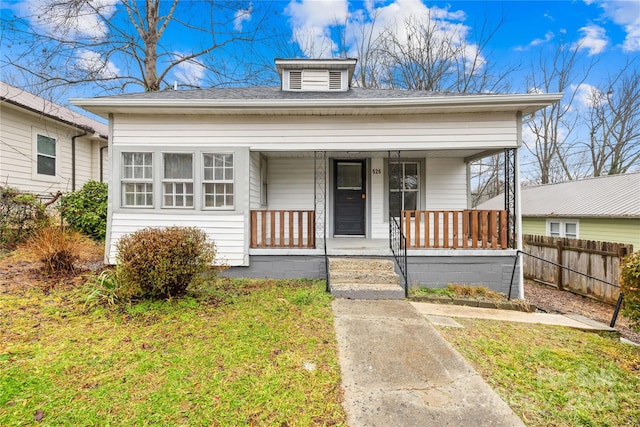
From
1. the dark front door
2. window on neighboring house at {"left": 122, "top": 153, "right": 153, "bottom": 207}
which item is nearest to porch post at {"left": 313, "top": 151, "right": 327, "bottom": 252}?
the dark front door

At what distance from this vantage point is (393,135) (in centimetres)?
587

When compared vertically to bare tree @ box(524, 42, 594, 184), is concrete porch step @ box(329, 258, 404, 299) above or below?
below

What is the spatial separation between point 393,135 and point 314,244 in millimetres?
2752

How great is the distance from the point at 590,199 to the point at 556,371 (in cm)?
1220

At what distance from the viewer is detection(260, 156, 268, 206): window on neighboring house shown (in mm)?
7109

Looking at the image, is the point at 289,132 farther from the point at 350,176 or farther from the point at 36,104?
the point at 36,104

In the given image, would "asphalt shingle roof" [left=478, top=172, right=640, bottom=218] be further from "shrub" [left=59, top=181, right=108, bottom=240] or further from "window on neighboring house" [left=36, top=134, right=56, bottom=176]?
"window on neighboring house" [left=36, top=134, right=56, bottom=176]

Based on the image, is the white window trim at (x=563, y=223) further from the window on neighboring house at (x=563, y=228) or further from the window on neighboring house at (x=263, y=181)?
the window on neighboring house at (x=263, y=181)

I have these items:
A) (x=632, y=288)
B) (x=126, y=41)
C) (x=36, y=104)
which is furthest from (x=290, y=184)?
(x=36, y=104)

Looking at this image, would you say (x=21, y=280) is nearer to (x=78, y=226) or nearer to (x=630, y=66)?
(x=78, y=226)

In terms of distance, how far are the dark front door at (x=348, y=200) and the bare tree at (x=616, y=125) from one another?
18.0m

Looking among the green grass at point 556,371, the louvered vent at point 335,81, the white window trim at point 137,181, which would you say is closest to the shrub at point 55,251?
the white window trim at point 137,181

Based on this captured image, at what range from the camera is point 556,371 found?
8.80 ft

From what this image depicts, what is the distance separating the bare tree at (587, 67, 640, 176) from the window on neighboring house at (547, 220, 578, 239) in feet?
30.3
